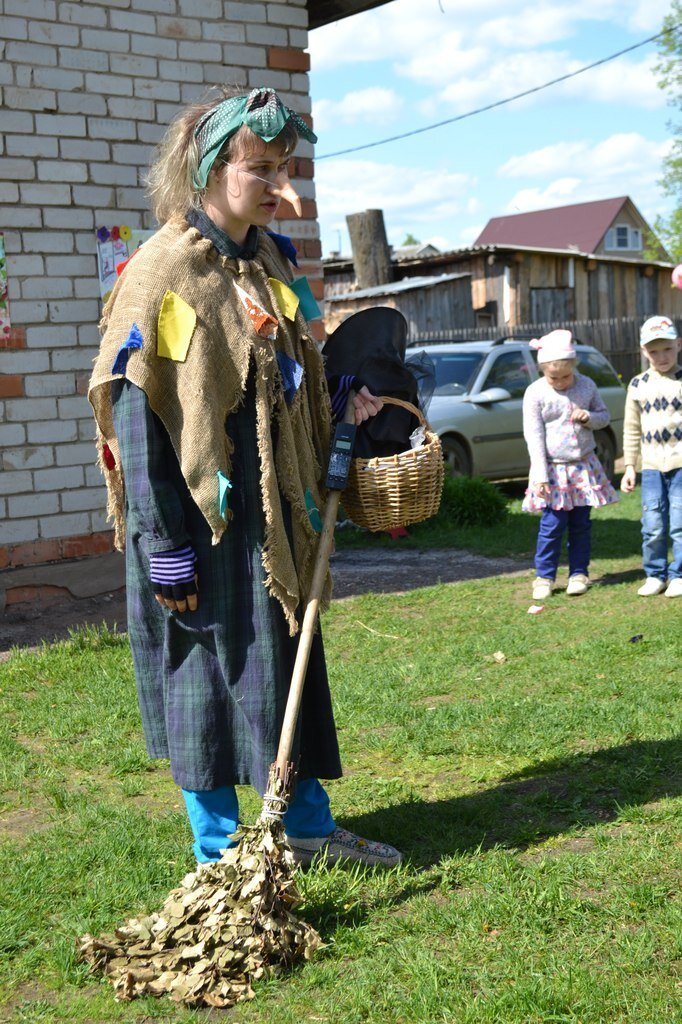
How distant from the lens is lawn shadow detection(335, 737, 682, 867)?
3994 mm

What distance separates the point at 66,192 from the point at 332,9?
2.79 metres

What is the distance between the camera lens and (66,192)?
7.82 metres

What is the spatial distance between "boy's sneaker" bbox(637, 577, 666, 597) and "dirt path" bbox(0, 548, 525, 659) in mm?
1376

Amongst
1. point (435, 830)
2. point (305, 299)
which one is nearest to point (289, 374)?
point (305, 299)

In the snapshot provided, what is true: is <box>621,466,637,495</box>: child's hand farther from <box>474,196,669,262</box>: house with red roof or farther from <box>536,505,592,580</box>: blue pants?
<box>474,196,669,262</box>: house with red roof

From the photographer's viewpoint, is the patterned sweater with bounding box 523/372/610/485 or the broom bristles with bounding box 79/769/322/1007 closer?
the broom bristles with bounding box 79/769/322/1007

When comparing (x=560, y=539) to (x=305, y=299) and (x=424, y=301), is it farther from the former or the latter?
(x=424, y=301)

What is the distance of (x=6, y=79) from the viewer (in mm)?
7488

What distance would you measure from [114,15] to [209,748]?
20.4 feet

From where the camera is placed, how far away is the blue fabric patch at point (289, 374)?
136 inches

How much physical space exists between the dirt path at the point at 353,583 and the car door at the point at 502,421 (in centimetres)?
319

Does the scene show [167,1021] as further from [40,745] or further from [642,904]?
[40,745]

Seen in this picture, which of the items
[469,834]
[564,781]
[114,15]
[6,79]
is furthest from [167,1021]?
[114,15]

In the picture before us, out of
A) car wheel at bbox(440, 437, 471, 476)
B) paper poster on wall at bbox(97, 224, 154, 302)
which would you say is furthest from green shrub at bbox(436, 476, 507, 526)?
paper poster on wall at bbox(97, 224, 154, 302)
